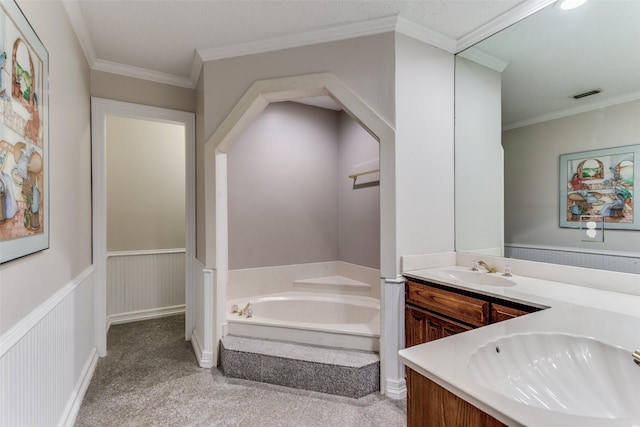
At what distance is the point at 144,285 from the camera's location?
363 cm

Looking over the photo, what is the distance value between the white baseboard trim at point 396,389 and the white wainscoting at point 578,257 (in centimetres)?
116

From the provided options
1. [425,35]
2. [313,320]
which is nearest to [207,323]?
[313,320]

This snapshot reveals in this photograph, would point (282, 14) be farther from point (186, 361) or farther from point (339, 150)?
point (186, 361)

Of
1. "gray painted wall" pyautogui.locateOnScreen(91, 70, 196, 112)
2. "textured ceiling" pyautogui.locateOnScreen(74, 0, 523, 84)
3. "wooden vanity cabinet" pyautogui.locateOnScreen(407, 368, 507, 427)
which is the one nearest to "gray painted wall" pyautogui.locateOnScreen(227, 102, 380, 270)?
"gray painted wall" pyautogui.locateOnScreen(91, 70, 196, 112)

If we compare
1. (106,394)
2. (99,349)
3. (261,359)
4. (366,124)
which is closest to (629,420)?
(366,124)

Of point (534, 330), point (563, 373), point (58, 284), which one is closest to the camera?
point (563, 373)

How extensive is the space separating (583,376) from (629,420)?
0.34 meters

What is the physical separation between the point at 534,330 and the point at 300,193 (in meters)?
2.78

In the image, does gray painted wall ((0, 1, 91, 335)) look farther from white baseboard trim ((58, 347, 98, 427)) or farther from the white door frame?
white baseboard trim ((58, 347, 98, 427))

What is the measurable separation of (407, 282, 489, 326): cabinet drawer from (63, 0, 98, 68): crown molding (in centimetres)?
274

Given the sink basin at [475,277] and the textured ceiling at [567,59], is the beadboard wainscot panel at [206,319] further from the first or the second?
the textured ceiling at [567,59]

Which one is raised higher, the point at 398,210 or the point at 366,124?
the point at 366,124

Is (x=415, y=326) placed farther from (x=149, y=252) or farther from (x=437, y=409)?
(x=149, y=252)

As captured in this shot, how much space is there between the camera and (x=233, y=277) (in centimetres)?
320
